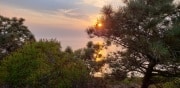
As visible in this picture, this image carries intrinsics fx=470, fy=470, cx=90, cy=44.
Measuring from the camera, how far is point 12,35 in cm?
3538

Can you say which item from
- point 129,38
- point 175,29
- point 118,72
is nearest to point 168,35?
point 175,29

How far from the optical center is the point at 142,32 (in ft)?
70.4

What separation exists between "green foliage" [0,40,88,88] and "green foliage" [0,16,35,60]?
10130 millimetres

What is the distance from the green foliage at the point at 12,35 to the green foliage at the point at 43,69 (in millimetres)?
10130

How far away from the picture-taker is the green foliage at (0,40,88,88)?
68.2ft

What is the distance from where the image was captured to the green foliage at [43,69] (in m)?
20.8

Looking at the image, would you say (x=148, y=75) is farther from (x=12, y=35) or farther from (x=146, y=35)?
(x=12, y=35)

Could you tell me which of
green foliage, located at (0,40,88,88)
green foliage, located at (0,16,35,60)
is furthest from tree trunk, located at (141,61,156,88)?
green foliage, located at (0,16,35,60)

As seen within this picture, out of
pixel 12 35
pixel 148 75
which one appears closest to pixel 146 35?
pixel 148 75

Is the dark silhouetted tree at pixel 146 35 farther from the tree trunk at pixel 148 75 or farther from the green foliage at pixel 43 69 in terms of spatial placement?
the green foliage at pixel 43 69

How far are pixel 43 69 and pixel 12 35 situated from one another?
14658 millimetres

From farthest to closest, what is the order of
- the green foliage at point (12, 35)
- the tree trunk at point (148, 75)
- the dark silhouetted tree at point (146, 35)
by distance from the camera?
the green foliage at point (12, 35)
the tree trunk at point (148, 75)
the dark silhouetted tree at point (146, 35)

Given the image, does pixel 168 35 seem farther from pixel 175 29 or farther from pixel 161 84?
pixel 161 84

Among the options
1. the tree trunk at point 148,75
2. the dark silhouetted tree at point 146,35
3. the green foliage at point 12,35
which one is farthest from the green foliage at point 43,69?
the green foliage at point 12,35
